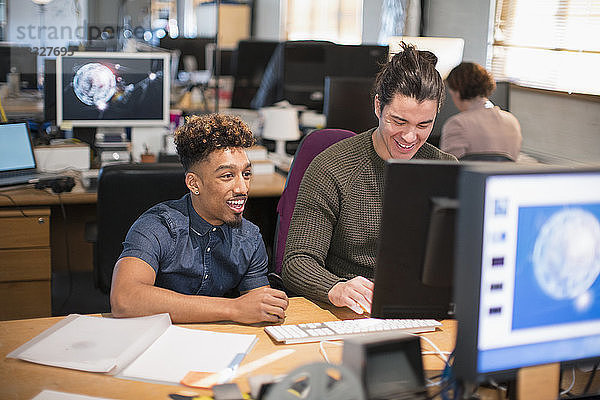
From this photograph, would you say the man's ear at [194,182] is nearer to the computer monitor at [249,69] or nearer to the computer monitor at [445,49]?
the computer monitor at [445,49]

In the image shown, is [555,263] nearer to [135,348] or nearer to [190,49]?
[135,348]

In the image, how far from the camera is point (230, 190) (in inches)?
70.8

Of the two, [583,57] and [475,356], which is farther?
[583,57]

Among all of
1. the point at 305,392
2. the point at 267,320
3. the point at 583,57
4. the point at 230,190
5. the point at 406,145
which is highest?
the point at 583,57

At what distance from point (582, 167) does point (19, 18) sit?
380 centimetres

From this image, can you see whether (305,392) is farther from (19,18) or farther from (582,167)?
(19,18)

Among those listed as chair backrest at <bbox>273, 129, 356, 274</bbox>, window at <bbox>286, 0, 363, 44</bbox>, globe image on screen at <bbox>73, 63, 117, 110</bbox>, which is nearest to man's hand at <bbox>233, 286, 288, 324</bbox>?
chair backrest at <bbox>273, 129, 356, 274</bbox>

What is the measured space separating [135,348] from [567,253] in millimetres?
835

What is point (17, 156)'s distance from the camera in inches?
129

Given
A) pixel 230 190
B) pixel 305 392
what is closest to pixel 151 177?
pixel 230 190

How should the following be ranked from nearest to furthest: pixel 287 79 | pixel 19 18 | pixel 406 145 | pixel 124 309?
pixel 124 309, pixel 406 145, pixel 19 18, pixel 287 79

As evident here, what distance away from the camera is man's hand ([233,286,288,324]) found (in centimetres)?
163

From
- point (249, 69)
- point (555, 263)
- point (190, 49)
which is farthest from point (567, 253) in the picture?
point (190, 49)

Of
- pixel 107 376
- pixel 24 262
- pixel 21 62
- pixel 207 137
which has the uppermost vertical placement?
pixel 21 62
